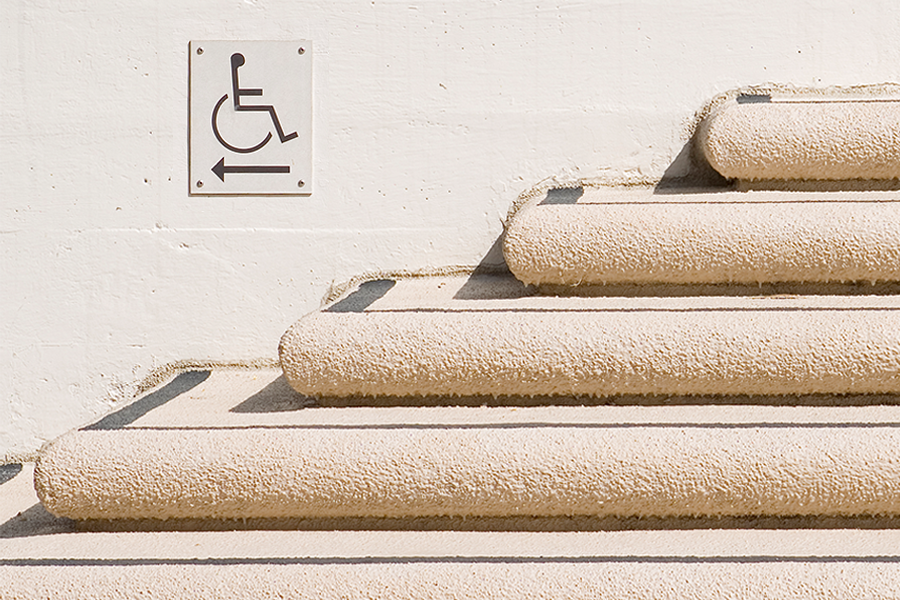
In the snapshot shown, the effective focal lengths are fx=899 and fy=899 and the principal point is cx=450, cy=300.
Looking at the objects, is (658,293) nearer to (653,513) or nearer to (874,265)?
(874,265)

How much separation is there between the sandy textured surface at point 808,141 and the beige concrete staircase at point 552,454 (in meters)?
0.14

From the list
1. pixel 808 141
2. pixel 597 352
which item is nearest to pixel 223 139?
pixel 597 352

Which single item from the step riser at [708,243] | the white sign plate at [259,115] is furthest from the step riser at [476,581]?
the white sign plate at [259,115]

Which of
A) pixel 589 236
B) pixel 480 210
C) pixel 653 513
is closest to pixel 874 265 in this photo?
pixel 589 236

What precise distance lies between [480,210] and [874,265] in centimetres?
65

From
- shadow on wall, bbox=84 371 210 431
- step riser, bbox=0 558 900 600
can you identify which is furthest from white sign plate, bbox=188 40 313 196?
step riser, bbox=0 558 900 600

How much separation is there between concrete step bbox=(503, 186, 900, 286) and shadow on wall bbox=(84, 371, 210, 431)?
20.9 inches

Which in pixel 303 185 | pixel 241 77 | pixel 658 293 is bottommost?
pixel 658 293

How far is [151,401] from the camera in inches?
Answer: 48.8

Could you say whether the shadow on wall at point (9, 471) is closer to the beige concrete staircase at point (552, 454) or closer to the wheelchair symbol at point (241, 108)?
the beige concrete staircase at point (552, 454)

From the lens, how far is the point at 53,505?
39.4 inches

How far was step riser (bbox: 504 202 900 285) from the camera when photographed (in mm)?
1189

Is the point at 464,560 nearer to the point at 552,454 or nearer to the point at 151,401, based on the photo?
the point at 552,454

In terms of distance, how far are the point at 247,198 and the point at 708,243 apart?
2.62 feet
